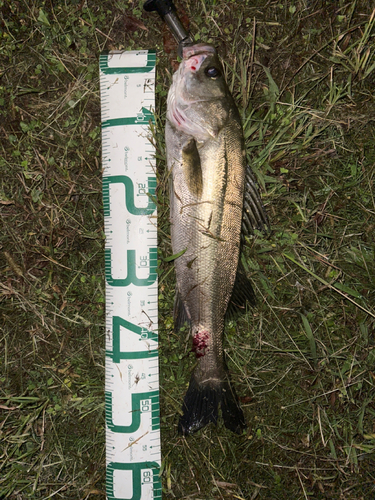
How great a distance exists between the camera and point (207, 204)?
2.37 m

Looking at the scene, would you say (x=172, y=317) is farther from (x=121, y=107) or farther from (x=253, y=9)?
(x=253, y=9)

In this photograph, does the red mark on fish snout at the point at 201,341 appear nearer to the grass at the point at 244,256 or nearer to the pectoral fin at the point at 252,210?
the grass at the point at 244,256

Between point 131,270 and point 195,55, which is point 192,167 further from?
point 131,270

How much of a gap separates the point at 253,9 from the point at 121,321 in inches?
114

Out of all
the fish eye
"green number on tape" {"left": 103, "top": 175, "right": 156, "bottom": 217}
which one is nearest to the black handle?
the fish eye

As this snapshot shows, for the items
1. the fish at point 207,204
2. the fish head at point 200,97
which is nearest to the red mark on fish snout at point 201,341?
the fish at point 207,204

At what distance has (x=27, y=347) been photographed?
2889 mm

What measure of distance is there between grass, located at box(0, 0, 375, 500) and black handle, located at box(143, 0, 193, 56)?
10.4 inches

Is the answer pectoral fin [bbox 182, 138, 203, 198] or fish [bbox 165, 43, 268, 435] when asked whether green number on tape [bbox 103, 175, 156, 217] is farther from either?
pectoral fin [bbox 182, 138, 203, 198]

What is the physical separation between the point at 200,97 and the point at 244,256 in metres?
1.32

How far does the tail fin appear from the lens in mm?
2602

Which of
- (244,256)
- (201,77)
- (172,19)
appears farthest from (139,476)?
(172,19)

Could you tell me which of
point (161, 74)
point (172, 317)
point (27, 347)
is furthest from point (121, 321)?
point (161, 74)

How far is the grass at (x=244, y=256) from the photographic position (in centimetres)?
280
